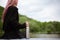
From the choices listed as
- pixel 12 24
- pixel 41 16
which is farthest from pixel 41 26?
pixel 12 24

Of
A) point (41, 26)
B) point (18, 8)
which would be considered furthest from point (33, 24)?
point (18, 8)

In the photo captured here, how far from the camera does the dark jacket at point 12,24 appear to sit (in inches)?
83.6

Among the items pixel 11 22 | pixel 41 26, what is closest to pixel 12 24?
pixel 11 22

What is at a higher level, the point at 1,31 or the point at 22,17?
the point at 22,17

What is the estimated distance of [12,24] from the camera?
2135 millimetres

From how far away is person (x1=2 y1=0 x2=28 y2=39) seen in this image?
2.12 m

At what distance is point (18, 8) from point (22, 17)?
0.12 m

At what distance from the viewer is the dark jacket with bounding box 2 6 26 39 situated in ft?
6.97

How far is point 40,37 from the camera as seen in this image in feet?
7.03

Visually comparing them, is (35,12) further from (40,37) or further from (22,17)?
(40,37)

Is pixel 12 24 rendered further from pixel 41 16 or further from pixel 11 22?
pixel 41 16

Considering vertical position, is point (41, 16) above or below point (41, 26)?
above

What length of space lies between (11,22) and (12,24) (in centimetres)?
3

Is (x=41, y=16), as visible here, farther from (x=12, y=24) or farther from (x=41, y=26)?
(x=12, y=24)
